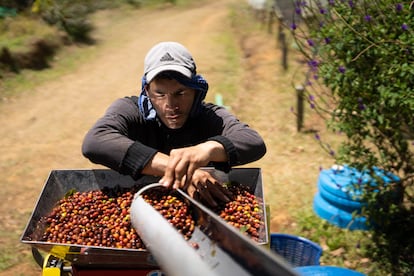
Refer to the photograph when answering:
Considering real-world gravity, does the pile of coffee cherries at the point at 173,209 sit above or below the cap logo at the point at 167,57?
below

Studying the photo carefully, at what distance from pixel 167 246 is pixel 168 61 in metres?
1.19

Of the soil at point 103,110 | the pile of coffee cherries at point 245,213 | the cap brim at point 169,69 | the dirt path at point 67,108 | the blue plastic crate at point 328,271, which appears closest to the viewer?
the pile of coffee cherries at point 245,213

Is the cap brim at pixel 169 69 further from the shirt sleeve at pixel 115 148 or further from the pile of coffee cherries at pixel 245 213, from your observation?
the pile of coffee cherries at pixel 245 213

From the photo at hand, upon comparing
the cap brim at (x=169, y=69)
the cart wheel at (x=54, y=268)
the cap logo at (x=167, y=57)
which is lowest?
the cart wheel at (x=54, y=268)

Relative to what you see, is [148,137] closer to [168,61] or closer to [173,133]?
[173,133]

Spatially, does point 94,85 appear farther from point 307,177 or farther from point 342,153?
point 342,153

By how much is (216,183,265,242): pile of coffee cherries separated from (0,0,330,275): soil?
3131 mm

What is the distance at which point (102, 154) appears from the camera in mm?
2209

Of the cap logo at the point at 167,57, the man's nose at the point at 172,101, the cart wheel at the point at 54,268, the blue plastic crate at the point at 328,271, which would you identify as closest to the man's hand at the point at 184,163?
the man's nose at the point at 172,101

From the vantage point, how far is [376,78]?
3758 mm

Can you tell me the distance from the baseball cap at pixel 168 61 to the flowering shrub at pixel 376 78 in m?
1.54

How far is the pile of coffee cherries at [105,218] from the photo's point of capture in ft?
6.48

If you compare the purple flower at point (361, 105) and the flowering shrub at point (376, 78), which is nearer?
the flowering shrub at point (376, 78)

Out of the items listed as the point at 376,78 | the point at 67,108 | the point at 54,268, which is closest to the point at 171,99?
the point at 54,268
